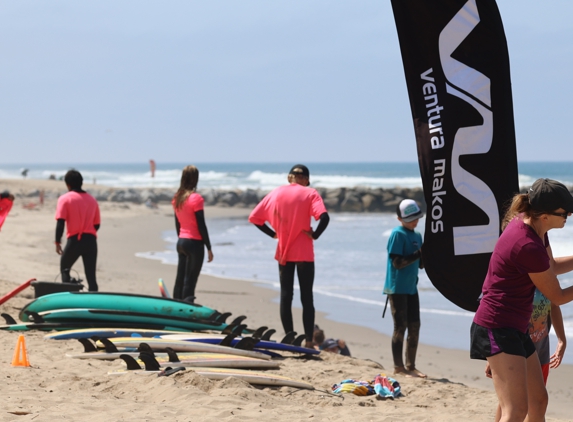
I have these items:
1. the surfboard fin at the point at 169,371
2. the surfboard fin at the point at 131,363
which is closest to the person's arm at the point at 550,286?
the surfboard fin at the point at 169,371

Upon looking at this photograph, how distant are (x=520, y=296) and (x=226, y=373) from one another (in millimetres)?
2843

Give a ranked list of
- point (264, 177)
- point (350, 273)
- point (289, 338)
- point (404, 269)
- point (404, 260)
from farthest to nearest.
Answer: point (264, 177)
point (350, 273)
point (289, 338)
point (404, 269)
point (404, 260)

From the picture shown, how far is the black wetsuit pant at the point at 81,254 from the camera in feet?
27.2

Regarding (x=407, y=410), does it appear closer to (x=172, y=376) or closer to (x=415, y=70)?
(x=172, y=376)

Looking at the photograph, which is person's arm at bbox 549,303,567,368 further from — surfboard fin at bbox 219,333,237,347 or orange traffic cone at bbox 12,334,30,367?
orange traffic cone at bbox 12,334,30,367

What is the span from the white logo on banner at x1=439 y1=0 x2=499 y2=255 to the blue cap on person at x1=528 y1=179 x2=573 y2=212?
70cm

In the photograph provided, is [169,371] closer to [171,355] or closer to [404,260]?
[171,355]

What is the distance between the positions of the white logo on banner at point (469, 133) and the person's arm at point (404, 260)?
2.28m

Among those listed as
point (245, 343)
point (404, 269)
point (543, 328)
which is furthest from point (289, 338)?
point (543, 328)

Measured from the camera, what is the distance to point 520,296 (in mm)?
3355

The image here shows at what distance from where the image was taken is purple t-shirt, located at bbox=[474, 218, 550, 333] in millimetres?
3242

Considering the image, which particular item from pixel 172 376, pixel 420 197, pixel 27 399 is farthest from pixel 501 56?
pixel 420 197

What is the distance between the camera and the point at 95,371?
5.70 meters

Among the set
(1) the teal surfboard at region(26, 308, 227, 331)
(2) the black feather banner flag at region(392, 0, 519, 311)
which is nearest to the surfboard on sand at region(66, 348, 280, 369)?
(1) the teal surfboard at region(26, 308, 227, 331)
